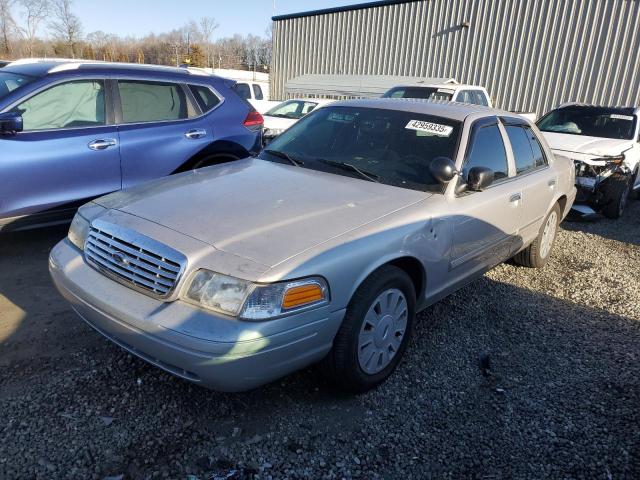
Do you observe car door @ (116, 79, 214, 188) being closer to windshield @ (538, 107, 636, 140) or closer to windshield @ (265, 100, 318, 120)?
windshield @ (538, 107, 636, 140)

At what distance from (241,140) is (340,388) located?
3.60 meters

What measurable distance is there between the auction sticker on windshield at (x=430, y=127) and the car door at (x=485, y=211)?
19 cm

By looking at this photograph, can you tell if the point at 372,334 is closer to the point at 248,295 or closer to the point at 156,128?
the point at 248,295

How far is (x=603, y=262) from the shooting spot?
560cm

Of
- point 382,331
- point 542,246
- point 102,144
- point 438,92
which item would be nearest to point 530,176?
point 542,246

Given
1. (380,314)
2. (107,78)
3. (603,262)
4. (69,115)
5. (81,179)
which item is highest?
(107,78)

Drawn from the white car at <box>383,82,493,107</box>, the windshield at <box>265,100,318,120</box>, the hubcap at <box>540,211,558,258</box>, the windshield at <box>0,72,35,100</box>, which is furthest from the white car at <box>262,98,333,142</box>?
the hubcap at <box>540,211,558,258</box>

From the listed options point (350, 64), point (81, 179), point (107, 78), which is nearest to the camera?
point (81, 179)

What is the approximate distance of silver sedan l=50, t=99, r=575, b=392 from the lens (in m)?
2.31

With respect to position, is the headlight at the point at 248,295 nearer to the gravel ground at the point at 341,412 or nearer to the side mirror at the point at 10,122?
the gravel ground at the point at 341,412

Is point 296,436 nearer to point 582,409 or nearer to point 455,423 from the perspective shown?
point 455,423

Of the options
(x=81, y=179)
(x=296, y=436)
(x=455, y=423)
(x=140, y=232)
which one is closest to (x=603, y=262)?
(x=455, y=423)

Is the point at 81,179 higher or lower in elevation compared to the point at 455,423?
higher

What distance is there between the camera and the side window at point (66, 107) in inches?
170
